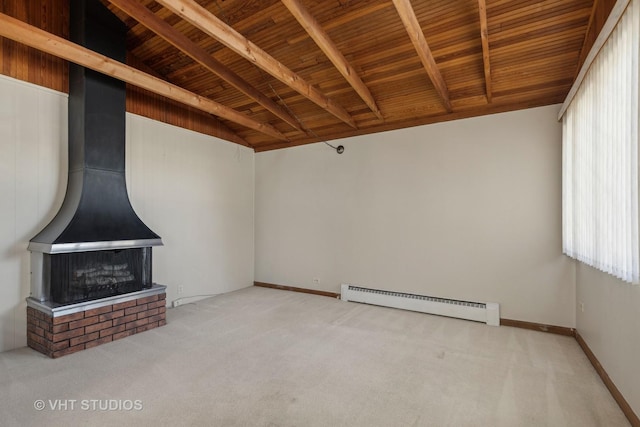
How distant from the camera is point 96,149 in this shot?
131 inches

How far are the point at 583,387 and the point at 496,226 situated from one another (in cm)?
193

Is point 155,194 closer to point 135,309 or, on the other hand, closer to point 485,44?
point 135,309

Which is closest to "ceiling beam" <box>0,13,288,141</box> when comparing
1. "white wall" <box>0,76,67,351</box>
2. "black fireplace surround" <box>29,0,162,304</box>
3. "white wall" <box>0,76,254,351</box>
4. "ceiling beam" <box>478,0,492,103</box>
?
"black fireplace surround" <box>29,0,162,304</box>

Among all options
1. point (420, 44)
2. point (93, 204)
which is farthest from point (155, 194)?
point (420, 44)

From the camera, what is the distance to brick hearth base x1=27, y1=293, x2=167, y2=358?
2.85 meters

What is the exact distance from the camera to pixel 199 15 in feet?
7.93

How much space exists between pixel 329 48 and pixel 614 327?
3357 millimetres

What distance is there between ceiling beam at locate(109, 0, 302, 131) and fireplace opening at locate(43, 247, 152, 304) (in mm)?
2361

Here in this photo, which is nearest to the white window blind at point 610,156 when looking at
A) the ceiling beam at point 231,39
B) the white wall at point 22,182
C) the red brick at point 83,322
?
the ceiling beam at point 231,39

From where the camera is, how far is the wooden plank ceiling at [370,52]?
8.88 feet

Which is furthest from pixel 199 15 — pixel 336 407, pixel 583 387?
pixel 583 387

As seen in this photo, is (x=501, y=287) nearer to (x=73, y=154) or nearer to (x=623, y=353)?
(x=623, y=353)

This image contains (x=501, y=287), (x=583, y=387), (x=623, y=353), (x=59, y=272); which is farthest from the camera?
(x=501, y=287)

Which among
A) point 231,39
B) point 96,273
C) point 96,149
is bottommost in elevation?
point 96,273
